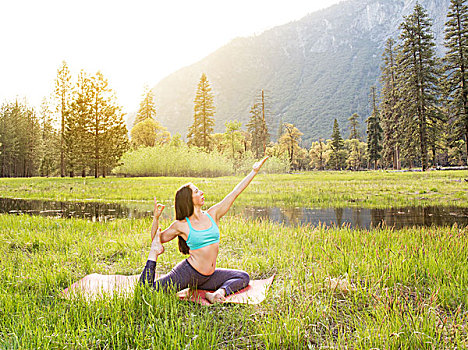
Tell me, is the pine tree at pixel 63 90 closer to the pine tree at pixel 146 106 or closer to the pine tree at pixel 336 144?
the pine tree at pixel 146 106

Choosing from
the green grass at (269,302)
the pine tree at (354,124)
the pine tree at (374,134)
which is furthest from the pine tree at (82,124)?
the pine tree at (354,124)

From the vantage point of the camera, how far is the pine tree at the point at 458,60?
2989cm

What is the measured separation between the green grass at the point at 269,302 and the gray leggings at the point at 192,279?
0.75 feet

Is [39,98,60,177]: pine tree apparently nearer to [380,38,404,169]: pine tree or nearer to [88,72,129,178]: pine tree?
[88,72,129,178]: pine tree

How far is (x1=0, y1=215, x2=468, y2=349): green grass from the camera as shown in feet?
7.66

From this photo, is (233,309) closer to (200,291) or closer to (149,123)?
(200,291)

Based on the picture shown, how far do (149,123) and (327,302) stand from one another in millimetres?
53260

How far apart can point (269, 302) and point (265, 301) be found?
0.13 feet

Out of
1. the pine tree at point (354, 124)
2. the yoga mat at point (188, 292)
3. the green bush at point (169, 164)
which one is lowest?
the yoga mat at point (188, 292)

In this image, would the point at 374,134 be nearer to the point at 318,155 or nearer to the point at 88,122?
the point at 318,155

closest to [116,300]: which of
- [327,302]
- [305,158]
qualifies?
[327,302]

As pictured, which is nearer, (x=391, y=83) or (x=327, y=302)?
(x=327, y=302)

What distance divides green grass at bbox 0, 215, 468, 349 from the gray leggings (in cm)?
23

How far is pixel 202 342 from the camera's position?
88.8 inches
